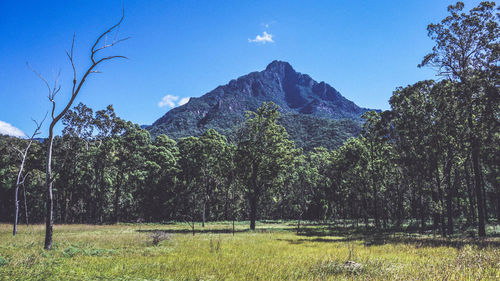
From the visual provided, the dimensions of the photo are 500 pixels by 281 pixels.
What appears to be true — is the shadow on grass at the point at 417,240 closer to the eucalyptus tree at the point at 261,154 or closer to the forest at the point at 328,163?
the forest at the point at 328,163

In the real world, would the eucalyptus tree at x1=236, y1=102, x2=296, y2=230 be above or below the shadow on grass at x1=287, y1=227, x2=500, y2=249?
above

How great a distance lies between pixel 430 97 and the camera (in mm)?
26109

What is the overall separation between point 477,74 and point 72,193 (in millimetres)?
63789

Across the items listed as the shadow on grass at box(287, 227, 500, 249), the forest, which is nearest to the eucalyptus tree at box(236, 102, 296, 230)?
the forest

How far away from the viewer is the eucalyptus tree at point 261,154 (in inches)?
1350

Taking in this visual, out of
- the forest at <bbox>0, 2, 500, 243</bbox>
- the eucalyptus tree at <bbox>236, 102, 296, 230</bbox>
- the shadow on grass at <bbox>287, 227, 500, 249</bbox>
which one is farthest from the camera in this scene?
the eucalyptus tree at <bbox>236, 102, 296, 230</bbox>

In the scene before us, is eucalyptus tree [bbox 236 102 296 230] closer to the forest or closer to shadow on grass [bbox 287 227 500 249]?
the forest

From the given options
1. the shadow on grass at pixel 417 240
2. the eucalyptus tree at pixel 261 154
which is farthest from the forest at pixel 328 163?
the shadow on grass at pixel 417 240

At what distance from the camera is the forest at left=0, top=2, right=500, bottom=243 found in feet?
74.3

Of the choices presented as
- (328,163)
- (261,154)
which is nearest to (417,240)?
(261,154)

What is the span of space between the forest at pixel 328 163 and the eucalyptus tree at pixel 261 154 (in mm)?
134

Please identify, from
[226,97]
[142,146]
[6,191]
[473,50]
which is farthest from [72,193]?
[226,97]

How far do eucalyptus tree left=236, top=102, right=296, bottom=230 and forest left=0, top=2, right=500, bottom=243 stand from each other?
134 mm

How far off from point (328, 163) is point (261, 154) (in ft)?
64.7
